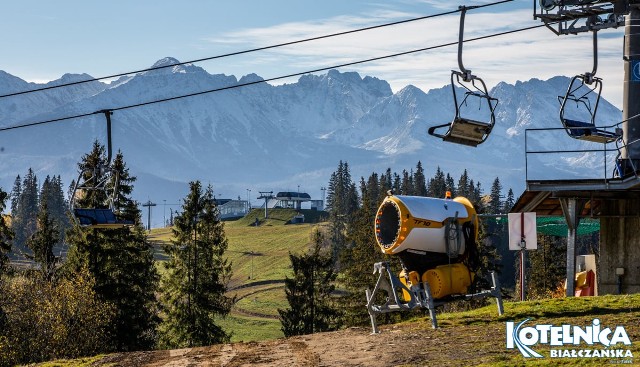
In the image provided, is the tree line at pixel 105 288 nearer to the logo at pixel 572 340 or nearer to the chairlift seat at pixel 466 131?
the chairlift seat at pixel 466 131

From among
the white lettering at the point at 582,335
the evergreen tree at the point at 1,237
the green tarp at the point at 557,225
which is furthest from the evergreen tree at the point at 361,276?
the white lettering at the point at 582,335

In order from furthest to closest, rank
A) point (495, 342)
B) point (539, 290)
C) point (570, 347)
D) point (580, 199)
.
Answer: point (539, 290) → point (580, 199) → point (495, 342) → point (570, 347)

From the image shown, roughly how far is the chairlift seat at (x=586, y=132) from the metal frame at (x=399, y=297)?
6.76m

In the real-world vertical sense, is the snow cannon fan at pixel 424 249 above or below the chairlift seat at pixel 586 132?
below

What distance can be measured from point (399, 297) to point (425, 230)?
6.93 feet

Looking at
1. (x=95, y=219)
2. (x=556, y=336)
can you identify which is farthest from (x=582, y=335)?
(x=95, y=219)

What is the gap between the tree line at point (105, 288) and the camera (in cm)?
5556

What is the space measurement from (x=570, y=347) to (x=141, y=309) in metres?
49.3

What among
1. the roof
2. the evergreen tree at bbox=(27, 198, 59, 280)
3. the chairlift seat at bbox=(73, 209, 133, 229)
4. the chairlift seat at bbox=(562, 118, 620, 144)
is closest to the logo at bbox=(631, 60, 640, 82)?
the chairlift seat at bbox=(562, 118, 620, 144)

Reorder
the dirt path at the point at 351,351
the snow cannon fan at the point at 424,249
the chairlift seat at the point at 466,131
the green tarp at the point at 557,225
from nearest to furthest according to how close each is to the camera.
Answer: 1. the dirt path at the point at 351,351
2. the chairlift seat at the point at 466,131
3. the snow cannon fan at the point at 424,249
4. the green tarp at the point at 557,225

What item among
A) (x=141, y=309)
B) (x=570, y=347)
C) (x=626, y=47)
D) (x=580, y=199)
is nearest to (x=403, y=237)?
(x=570, y=347)

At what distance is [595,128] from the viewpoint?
1352 inches

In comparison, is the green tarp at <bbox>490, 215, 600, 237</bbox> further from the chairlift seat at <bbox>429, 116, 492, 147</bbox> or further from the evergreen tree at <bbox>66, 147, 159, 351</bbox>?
the evergreen tree at <bbox>66, 147, 159, 351</bbox>

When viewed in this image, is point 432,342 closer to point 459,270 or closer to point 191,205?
point 459,270
